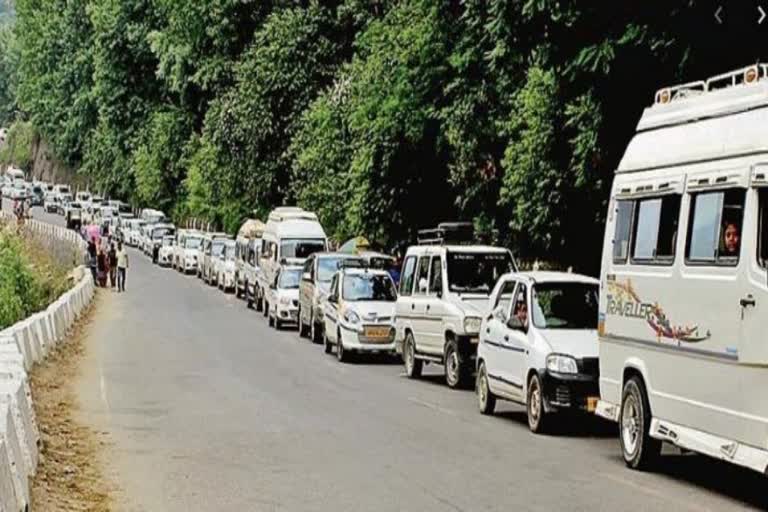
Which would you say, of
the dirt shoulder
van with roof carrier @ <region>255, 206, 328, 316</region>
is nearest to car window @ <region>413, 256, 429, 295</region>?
the dirt shoulder

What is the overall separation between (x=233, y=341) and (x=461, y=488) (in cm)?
2057

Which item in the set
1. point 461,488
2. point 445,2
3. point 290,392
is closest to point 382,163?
point 445,2

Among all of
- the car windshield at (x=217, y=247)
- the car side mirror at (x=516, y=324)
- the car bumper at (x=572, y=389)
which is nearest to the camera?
the car bumper at (x=572, y=389)

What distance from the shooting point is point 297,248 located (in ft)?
141

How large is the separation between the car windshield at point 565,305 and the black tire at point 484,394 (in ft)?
5.49

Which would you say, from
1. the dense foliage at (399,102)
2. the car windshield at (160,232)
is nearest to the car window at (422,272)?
the dense foliage at (399,102)

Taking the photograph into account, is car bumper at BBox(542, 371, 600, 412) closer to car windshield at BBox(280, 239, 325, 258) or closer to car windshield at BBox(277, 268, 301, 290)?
car windshield at BBox(277, 268, 301, 290)

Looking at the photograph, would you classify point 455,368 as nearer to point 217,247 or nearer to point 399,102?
point 399,102

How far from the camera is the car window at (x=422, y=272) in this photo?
981 inches

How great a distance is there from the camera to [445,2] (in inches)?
1314

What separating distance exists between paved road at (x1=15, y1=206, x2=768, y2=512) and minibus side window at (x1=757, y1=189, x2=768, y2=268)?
86.1 inches

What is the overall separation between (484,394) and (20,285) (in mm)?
20553

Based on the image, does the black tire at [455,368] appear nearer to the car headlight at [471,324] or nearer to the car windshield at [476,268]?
the car headlight at [471,324]

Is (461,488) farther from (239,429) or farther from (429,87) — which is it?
(429,87)
